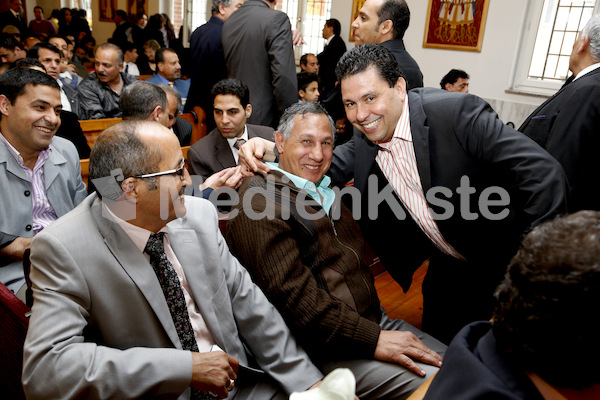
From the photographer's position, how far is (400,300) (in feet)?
9.94

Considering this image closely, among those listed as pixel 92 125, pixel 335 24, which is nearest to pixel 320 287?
pixel 92 125

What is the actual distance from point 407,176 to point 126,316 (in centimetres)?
125

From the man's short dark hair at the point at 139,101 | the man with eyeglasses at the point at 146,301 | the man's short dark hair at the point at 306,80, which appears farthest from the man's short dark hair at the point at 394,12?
the man's short dark hair at the point at 306,80

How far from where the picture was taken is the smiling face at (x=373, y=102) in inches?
69.5

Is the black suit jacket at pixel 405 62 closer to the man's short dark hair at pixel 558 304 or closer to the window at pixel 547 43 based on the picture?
the man's short dark hair at pixel 558 304

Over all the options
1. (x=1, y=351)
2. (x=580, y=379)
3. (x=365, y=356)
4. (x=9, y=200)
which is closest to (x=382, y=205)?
(x=365, y=356)

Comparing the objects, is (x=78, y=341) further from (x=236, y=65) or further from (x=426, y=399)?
(x=236, y=65)

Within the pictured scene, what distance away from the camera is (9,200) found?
2.03 metres

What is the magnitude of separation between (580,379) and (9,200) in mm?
2257

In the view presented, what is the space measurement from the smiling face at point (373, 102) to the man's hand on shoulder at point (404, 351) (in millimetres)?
802

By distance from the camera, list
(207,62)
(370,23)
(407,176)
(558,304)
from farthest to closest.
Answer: (207,62)
(370,23)
(407,176)
(558,304)

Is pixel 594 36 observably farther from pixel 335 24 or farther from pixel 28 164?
pixel 335 24

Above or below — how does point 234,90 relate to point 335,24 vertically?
below

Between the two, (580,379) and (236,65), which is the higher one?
(236,65)
